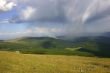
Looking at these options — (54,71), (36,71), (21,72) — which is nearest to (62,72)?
(54,71)

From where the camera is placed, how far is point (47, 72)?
35.2 meters

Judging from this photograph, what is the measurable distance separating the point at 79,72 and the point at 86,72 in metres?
1.50

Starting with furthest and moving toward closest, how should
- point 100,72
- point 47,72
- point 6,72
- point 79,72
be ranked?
point 100,72, point 79,72, point 47,72, point 6,72

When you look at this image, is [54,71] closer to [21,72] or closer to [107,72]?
[21,72]

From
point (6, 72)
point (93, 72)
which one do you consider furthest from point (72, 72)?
point (6, 72)

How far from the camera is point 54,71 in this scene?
36281mm

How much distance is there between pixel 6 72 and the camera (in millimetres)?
32844

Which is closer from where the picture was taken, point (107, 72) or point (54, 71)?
point (54, 71)

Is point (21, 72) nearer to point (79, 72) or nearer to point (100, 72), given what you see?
point (79, 72)

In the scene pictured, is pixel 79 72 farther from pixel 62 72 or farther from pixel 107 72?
pixel 107 72

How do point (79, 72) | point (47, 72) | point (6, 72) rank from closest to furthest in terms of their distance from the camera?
point (6, 72) → point (47, 72) → point (79, 72)

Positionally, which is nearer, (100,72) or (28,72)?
(28,72)

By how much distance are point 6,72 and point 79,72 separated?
11.3 meters

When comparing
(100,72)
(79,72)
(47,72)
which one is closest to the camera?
(47,72)
